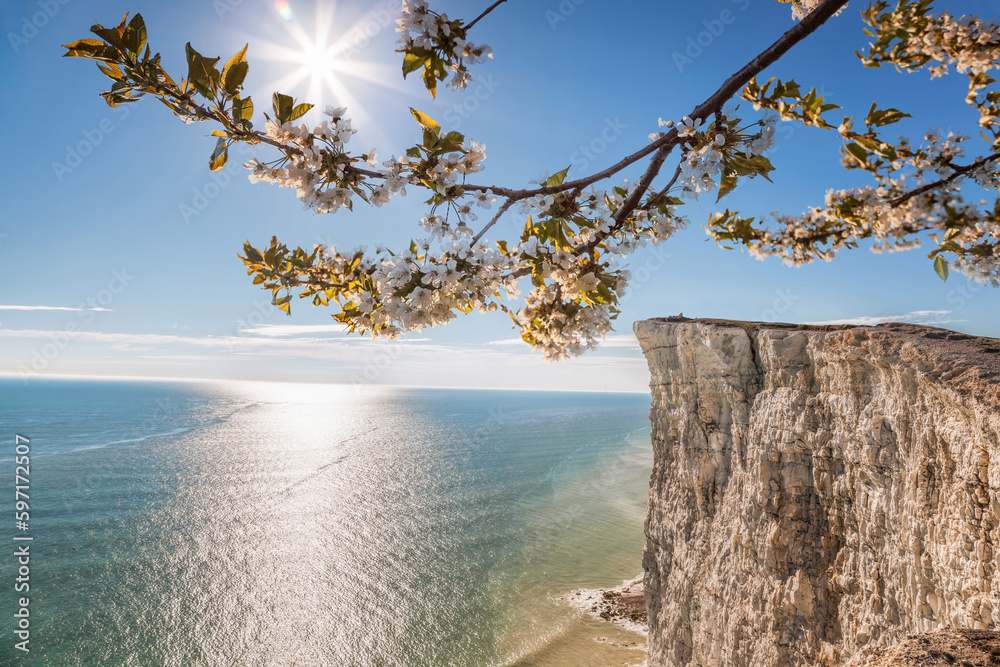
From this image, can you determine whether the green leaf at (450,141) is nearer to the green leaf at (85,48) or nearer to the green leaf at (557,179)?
the green leaf at (557,179)

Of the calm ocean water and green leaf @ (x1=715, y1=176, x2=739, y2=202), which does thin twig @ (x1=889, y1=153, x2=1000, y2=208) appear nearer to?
green leaf @ (x1=715, y1=176, x2=739, y2=202)

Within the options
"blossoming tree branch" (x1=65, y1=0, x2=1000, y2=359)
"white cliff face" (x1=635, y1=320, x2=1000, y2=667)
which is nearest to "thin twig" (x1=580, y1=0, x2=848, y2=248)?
"blossoming tree branch" (x1=65, y1=0, x2=1000, y2=359)

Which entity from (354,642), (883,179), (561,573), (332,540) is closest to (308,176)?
(883,179)

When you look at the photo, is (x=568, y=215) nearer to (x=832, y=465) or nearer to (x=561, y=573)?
(x=832, y=465)

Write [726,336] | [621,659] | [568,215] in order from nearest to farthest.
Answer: [568,215], [726,336], [621,659]

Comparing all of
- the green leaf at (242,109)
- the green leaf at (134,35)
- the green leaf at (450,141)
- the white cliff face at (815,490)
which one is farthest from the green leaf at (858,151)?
the green leaf at (134,35)

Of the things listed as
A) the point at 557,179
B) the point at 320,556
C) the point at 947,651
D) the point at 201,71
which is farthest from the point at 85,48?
the point at 320,556
